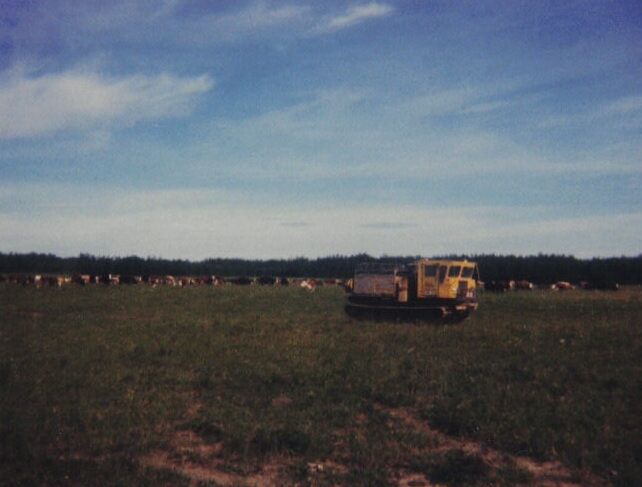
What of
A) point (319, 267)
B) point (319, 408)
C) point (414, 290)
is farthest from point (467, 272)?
point (319, 267)

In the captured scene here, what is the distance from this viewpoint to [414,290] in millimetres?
26703

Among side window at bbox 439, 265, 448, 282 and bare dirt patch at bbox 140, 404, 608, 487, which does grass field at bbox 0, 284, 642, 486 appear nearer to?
bare dirt patch at bbox 140, 404, 608, 487

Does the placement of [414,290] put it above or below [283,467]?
above

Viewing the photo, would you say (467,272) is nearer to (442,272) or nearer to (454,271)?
(454,271)

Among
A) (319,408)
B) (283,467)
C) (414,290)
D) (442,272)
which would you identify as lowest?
(283,467)

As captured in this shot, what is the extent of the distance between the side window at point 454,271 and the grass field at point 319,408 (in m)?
6.96

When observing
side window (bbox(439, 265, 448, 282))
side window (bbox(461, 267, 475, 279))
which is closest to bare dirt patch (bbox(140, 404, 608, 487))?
side window (bbox(439, 265, 448, 282))

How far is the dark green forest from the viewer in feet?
305

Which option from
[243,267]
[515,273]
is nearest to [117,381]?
[515,273]

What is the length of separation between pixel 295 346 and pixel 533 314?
1687cm

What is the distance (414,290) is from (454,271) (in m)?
2.27

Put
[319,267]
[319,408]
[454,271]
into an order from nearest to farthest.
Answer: [319,408], [454,271], [319,267]

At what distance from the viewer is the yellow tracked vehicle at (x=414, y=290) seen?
81.7 ft

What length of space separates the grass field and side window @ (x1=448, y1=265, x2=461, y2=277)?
22.8 feet
